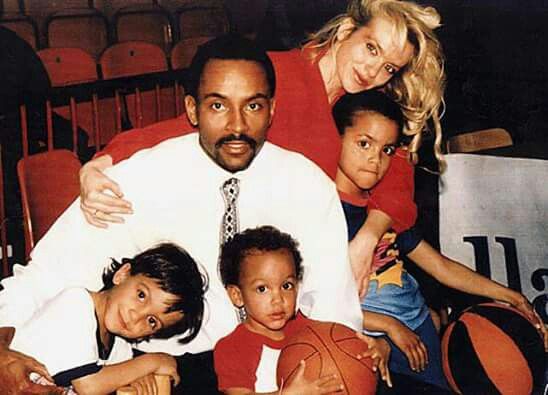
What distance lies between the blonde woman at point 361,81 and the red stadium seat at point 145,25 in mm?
314

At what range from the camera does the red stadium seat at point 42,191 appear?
1.52 meters

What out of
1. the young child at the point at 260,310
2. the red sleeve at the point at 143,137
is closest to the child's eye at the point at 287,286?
the young child at the point at 260,310

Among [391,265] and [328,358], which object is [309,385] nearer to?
[328,358]

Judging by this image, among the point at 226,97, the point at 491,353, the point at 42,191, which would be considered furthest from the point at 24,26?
the point at 491,353

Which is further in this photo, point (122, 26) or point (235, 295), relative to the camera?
point (122, 26)

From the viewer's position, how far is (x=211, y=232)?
61.7 inches

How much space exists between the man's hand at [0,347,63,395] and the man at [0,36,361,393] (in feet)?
0.08

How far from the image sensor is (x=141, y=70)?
1.87 m

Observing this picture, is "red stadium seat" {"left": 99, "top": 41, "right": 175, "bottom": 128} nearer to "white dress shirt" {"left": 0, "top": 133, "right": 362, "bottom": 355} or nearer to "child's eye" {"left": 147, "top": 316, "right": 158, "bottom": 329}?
"white dress shirt" {"left": 0, "top": 133, "right": 362, "bottom": 355}

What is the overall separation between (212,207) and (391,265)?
42 cm

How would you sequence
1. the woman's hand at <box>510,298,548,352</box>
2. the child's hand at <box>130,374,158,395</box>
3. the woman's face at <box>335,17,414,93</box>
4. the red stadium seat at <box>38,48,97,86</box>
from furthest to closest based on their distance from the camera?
the red stadium seat at <box>38,48,97,86</box> < the woman's hand at <box>510,298,548,352</box> < the woman's face at <box>335,17,414,93</box> < the child's hand at <box>130,374,158,395</box>

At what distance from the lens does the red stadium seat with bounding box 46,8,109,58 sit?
7.16 ft

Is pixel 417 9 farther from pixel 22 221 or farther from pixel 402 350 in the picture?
pixel 22 221

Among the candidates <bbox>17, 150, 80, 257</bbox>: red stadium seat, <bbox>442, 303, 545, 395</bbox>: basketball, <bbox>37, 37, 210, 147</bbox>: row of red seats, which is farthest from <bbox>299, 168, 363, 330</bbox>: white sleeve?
<bbox>17, 150, 80, 257</bbox>: red stadium seat
